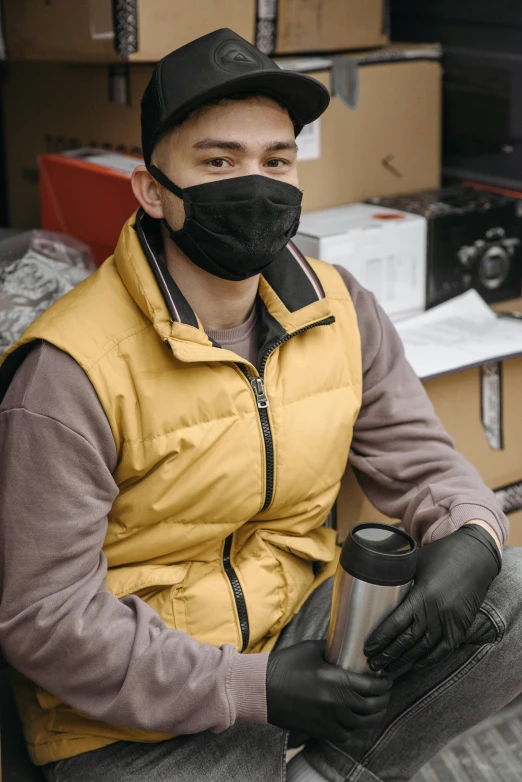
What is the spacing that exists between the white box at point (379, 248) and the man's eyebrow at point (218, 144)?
62 centimetres

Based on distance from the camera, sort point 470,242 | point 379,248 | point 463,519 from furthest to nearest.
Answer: point 470,242 → point 379,248 → point 463,519

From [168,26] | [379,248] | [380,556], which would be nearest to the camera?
[380,556]

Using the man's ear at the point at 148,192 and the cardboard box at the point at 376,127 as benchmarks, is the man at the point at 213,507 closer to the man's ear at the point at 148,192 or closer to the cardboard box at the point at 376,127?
the man's ear at the point at 148,192

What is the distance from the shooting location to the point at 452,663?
142 cm

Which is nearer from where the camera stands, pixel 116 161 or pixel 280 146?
pixel 280 146

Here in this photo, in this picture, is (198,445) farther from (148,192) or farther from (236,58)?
(236,58)

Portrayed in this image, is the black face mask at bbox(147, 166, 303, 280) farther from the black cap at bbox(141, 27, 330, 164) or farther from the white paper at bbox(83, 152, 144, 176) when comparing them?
the white paper at bbox(83, 152, 144, 176)

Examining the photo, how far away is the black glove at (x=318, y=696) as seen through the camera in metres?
1.27

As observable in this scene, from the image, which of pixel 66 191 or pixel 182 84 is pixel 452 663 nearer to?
pixel 182 84

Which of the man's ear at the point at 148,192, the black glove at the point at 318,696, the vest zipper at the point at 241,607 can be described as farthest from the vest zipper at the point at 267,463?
the man's ear at the point at 148,192

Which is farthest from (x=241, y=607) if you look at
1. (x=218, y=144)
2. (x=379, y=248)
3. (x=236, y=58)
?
(x=379, y=248)

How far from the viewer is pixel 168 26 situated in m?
1.88

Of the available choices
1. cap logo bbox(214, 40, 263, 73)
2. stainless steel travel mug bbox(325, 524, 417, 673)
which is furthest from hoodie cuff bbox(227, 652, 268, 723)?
cap logo bbox(214, 40, 263, 73)

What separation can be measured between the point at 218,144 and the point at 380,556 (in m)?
0.58
